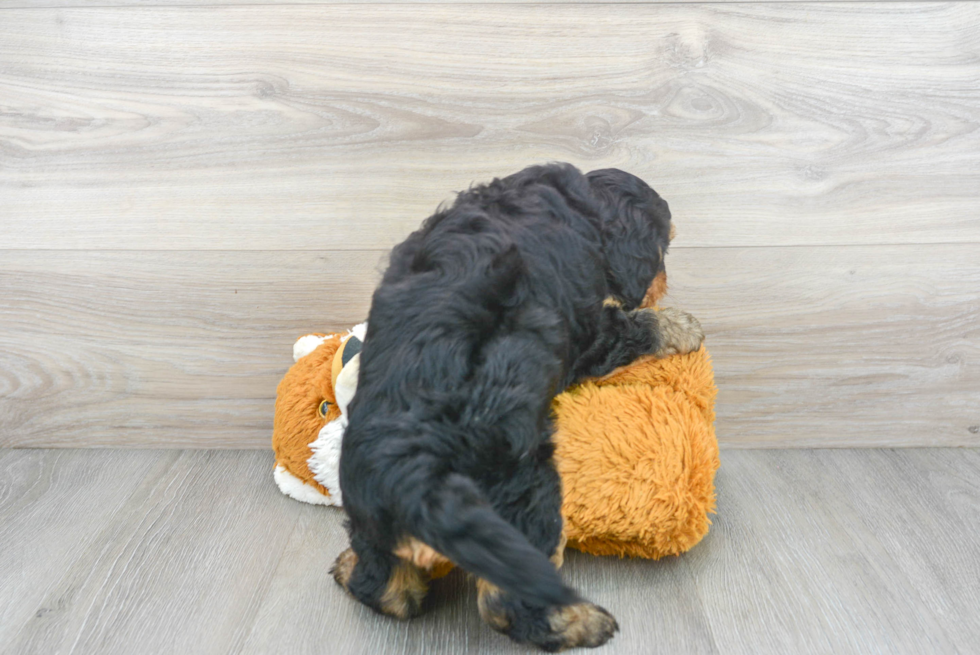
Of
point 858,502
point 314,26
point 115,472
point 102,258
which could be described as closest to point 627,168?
point 314,26

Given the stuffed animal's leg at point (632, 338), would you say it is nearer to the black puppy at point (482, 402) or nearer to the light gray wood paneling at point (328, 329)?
the black puppy at point (482, 402)

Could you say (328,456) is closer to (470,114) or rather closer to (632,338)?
(632,338)

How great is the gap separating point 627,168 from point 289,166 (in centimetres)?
89

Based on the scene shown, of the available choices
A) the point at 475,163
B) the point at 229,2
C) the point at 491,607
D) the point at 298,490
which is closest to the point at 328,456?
the point at 298,490

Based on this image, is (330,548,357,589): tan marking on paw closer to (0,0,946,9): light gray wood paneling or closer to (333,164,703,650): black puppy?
(333,164,703,650): black puppy

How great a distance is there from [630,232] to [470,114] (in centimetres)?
58

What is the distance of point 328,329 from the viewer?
2057 millimetres

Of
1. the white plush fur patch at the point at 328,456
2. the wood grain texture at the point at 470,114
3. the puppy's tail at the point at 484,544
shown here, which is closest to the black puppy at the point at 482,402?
the puppy's tail at the point at 484,544

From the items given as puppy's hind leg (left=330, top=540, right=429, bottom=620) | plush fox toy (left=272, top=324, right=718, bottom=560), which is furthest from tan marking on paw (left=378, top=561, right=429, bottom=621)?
plush fox toy (left=272, top=324, right=718, bottom=560)

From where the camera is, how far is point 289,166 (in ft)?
6.41

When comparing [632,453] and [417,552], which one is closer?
[417,552]

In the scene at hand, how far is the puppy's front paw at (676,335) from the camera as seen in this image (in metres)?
1.65

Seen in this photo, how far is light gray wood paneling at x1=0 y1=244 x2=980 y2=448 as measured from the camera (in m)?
1.99

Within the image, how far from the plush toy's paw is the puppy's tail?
0.73 m
